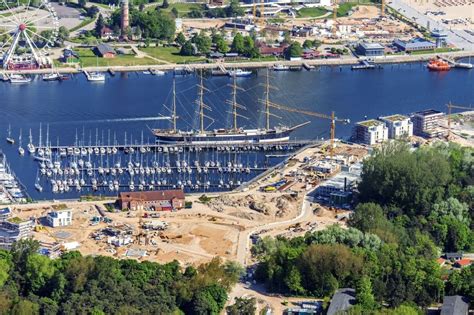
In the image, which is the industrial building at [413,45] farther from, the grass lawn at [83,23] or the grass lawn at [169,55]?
the grass lawn at [83,23]

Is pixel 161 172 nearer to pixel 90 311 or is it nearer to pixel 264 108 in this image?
pixel 264 108

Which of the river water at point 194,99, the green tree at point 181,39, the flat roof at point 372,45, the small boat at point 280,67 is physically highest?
the green tree at point 181,39

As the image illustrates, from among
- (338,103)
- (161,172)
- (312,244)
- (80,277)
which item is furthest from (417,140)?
(80,277)

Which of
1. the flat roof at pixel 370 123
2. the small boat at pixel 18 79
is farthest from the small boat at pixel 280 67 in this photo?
the flat roof at pixel 370 123

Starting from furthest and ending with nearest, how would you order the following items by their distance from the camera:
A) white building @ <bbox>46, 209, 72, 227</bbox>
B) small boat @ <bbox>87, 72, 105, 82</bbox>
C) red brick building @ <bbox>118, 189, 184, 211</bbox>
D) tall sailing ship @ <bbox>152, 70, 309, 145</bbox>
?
small boat @ <bbox>87, 72, 105, 82</bbox> < tall sailing ship @ <bbox>152, 70, 309, 145</bbox> < red brick building @ <bbox>118, 189, 184, 211</bbox> < white building @ <bbox>46, 209, 72, 227</bbox>

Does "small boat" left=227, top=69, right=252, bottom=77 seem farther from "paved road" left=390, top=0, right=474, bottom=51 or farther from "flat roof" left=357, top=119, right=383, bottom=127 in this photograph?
"paved road" left=390, top=0, right=474, bottom=51

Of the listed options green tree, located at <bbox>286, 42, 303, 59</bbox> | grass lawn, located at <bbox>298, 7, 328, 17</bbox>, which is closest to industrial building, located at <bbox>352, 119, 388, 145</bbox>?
green tree, located at <bbox>286, 42, 303, 59</bbox>
